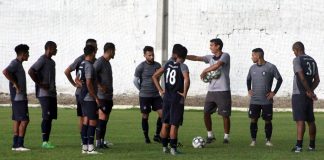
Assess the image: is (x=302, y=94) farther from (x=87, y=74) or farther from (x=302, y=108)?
(x=87, y=74)

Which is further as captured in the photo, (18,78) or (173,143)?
(18,78)

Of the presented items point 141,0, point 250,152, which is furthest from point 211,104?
point 141,0

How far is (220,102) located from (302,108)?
2.53 metres

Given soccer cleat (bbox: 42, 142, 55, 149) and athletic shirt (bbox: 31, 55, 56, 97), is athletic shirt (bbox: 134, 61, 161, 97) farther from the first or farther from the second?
soccer cleat (bbox: 42, 142, 55, 149)

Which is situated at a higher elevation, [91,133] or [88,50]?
[88,50]

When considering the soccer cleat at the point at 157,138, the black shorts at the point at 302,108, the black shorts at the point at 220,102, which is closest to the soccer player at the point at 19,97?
the soccer cleat at the point at 157,138

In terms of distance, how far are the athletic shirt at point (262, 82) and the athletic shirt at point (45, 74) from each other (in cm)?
397

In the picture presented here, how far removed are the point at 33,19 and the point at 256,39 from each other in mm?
9296

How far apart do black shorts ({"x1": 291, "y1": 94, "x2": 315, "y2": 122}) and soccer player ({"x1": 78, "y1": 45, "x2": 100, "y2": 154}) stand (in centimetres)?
343

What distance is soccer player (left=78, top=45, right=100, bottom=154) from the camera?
14.9 metres

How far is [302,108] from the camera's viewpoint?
609 inches

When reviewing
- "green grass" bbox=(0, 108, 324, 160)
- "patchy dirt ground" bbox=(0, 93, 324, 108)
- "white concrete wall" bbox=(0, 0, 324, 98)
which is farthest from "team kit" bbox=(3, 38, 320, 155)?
"white concrete wall" bbox=(0, 0, 324, 98)

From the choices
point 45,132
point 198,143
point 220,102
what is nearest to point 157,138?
point 220,102

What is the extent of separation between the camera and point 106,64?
15969 mm
